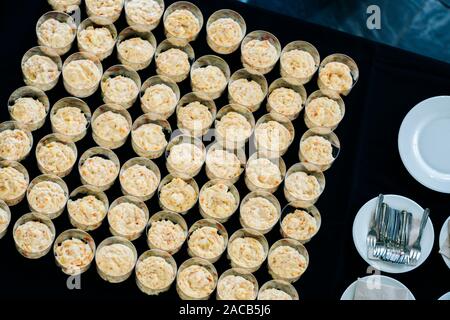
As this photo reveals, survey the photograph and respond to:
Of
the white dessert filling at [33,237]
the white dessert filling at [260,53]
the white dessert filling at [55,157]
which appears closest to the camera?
the white dessert filling at [33,237]

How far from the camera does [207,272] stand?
198cm

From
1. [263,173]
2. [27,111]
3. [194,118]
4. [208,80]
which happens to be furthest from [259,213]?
[27,111]

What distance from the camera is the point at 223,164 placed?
2098mm

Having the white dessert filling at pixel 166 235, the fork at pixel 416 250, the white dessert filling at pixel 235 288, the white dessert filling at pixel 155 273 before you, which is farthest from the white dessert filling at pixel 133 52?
the fork at pixel 416 250

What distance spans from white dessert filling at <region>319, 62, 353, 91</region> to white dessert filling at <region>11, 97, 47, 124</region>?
3.01 ft

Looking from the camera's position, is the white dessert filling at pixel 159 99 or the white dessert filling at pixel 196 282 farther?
the white dessert filling at pixel 159 99

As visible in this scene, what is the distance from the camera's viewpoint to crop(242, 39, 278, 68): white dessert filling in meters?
2.22

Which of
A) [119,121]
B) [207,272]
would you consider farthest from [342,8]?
[207,272]

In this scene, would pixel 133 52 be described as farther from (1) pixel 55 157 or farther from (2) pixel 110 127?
(1) pixel 55 157

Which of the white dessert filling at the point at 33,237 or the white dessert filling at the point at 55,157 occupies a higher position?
the white dessert filling at the point at 55,157

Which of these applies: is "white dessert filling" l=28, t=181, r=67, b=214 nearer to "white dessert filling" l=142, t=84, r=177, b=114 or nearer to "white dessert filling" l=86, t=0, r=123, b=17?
"white dessert filling" l=142, t=84, r=177, b=114

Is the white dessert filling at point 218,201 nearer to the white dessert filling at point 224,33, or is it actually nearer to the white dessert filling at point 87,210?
the white dessert filling at point 87,210

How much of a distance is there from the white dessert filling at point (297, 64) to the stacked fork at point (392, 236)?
1.57 feet

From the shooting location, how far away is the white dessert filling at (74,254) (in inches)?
75.7
